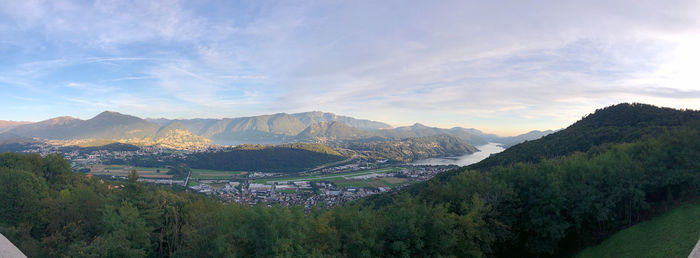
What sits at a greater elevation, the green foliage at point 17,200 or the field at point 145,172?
the green foliage at point 17,200

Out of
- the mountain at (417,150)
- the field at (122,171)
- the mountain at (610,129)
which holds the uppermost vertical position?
the mountain at (610,129)

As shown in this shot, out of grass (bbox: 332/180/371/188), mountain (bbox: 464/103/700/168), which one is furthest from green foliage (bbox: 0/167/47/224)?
mountain (bbox: 464/103/700/168)

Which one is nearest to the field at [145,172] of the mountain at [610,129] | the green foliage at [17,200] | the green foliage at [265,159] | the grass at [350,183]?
the green foliage at [265,159]

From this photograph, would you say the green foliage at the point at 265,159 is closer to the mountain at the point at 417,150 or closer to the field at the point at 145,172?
the field at the point at 145,172

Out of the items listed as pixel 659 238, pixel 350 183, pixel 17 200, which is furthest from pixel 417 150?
pixel 17 200

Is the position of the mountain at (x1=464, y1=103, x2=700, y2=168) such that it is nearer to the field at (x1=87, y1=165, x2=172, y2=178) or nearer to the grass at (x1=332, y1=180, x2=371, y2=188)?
the grass at (x1=332, y1=180, x2=371, y2=188)

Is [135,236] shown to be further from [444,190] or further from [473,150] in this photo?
[473,150]
